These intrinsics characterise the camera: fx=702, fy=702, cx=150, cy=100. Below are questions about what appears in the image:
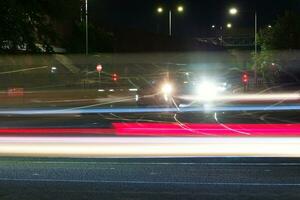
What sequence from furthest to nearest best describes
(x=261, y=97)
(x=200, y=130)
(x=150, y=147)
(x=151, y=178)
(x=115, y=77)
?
(x=261, y=97), (x=115, y=77), (x=200, y=130), (x=150, y=147), (x=151, y=178)

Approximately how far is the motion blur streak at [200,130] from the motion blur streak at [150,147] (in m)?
0.21

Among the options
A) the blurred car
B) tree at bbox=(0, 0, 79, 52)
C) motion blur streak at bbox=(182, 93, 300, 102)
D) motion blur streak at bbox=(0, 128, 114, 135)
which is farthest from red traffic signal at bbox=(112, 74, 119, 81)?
tree at bbox=(0, 0, 79, 52)

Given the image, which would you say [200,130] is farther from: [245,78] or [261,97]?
[245,78]

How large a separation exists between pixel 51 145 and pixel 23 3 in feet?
50.0

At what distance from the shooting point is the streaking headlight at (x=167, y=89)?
1589 cm

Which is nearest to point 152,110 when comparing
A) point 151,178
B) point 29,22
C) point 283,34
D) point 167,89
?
point 167,89

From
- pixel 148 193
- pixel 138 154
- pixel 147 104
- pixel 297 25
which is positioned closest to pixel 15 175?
pixel 138 154

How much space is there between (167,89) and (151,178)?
6460 millimetres

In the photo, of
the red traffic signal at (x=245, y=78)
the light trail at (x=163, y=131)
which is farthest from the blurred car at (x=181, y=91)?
the light trail at (x=163, y=131)

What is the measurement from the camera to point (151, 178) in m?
9.96

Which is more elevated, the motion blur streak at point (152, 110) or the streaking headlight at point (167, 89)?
the streaking headlight at point (167, 89)

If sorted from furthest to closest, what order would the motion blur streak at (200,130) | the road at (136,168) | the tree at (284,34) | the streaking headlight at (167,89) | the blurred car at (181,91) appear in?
the tree at (284,34) < the streaking headlight at (167,89) < the blurred car at (181,91) < the motion blur streak at (200,130) < the road at (136,168)

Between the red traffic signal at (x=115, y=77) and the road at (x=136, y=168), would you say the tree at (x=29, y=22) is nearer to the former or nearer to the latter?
the red traffic signal at (x=115, y=77)

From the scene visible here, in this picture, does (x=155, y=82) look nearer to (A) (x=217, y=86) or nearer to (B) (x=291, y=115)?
(A) (x=217, y=86)
